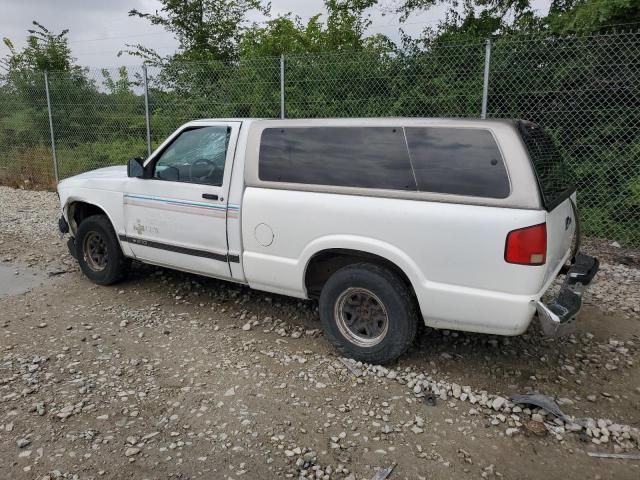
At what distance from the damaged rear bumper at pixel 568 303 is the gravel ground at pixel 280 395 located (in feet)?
1.82

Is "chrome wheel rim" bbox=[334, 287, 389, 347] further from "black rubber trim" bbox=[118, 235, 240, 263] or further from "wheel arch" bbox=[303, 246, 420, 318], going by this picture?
"black rubber trim" bbox=[118, 235, 240, 263]

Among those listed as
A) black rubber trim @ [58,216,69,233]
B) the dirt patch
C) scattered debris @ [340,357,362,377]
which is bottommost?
scattered debris @ [340,357,362,377]

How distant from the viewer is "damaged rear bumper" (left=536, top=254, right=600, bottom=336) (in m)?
3.14

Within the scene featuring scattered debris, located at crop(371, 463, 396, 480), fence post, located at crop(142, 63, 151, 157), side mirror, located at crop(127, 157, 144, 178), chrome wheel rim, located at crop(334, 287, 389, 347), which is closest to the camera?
scattered debris, located at crop(371, 463, 396, 480)

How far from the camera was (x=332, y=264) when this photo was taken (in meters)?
4.01

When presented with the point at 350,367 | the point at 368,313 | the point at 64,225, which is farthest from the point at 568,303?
the point at 64,225

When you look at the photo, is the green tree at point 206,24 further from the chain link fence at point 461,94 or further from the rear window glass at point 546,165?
the rear window glass at point 546,165

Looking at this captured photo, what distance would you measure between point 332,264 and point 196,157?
1622mm

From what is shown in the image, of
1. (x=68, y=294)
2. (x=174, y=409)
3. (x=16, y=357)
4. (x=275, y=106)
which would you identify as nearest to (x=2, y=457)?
(x=174, y=409)

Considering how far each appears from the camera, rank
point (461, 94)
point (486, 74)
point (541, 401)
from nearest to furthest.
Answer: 1. point (541, 401)
2. point (486, 74)
3. point (461, 94)

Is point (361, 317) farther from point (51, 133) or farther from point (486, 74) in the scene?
point (51, 133)

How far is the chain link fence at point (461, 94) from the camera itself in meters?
6.54

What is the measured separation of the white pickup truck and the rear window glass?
0.02 m

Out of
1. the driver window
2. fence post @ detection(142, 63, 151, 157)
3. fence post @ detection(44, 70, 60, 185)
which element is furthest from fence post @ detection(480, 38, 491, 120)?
fence post @ detection(44, 70, 60, 185)
